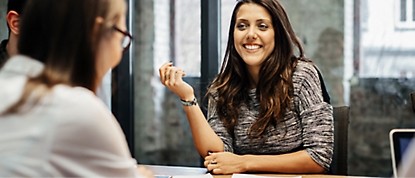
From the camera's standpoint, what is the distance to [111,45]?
863mm

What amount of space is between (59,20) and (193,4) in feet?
9.10

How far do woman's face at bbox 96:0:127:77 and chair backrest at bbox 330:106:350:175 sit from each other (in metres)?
1.27

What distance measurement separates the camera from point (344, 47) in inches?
123

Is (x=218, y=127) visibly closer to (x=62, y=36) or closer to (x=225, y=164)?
(x=225, y=164)

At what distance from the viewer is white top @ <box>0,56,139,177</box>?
71 centimetres

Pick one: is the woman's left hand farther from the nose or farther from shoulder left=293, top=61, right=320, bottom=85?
the nose

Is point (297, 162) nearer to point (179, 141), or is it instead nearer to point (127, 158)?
point (127, 158)

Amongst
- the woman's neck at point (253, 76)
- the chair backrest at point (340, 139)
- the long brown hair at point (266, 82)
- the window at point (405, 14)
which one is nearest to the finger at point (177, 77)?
the long brown hair at point (266, 82)

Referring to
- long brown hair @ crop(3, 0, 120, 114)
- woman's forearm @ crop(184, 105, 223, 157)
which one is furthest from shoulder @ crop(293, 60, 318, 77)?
long brown hair @ crop(3, 0, 120, 114)

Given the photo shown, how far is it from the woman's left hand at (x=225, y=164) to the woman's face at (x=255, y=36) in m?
0.55

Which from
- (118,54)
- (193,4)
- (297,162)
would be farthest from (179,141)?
(118,54)

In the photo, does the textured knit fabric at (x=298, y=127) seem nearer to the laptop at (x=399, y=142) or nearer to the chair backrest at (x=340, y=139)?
the chair backrest at (x=340, y=139)

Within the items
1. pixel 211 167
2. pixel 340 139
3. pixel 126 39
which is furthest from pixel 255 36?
pixel 126 39

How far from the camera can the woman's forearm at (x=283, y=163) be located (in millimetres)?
1640
